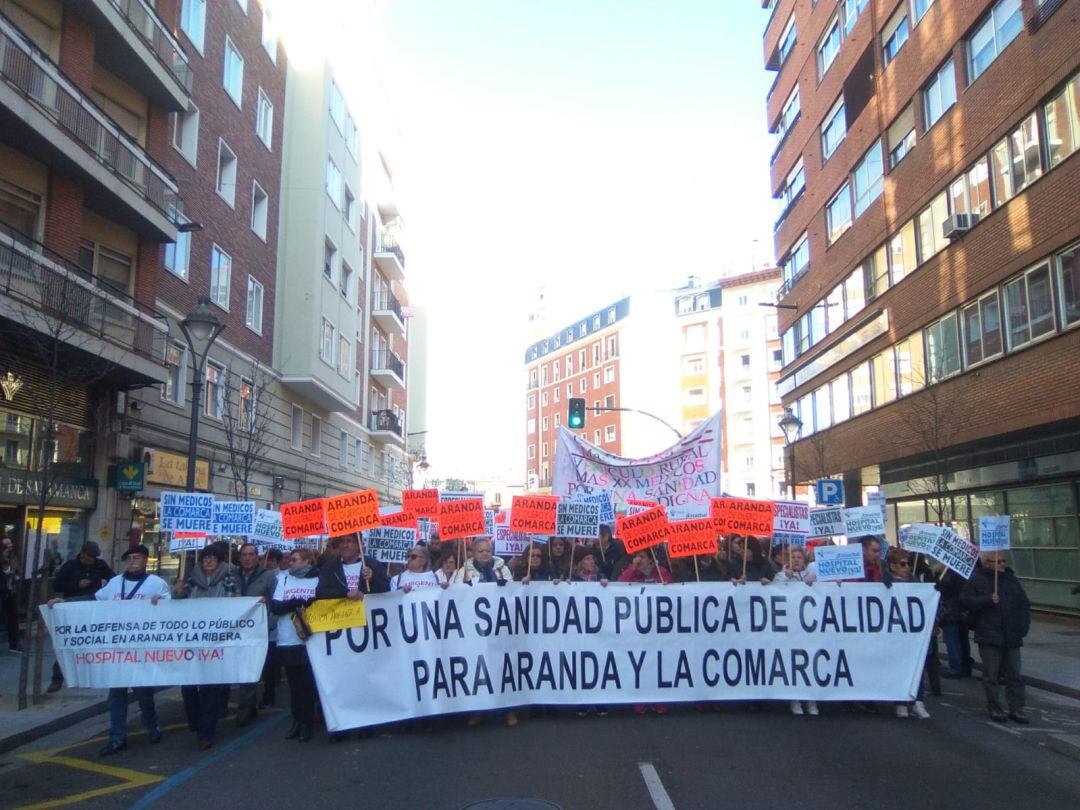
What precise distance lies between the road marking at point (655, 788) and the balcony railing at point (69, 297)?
9.13m

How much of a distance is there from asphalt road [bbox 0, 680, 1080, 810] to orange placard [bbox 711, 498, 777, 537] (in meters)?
1.83

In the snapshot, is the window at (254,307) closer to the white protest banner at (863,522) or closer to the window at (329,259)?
the window at (329,259)

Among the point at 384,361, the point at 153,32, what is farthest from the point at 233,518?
the point at 384,361

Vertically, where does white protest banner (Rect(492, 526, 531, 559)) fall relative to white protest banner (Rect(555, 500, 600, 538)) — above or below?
below

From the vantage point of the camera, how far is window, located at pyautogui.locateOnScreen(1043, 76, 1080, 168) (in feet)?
52.5

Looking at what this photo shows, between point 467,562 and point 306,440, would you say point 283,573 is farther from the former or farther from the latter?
point 306,440

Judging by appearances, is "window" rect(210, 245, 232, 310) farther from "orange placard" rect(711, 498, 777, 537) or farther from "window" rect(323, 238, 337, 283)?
"orange placard" rect(711, 498, 777, 537)

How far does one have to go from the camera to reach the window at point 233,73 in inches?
960

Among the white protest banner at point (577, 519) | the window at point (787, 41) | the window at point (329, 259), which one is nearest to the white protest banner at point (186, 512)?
the white protest banner at point (577, 519)

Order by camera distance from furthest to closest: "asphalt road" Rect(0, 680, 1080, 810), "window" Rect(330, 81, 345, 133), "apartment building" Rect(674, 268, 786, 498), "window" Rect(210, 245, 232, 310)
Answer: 1. "apartment building" Rect(674, 268, 786, 498)
2. "window" Rect(330, 81, 345, 133)
3. "window" Rect(210, 245, 232, 310)
4. "asphalt road" Rect(0, 680, 1080, 810)

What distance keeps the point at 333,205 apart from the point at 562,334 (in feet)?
248

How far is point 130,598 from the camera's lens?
28.0 feet

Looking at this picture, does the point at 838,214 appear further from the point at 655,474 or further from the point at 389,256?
the point at 389,256

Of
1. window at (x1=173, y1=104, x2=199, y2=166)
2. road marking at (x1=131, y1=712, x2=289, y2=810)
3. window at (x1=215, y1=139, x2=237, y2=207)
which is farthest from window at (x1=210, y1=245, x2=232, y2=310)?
road marking at (x1=131, y1=712, x2=289, y2=810)
